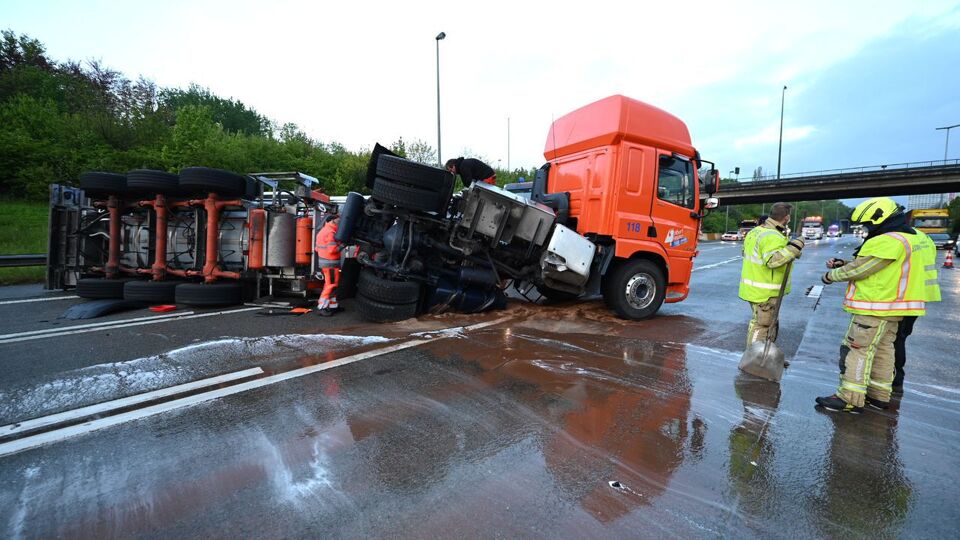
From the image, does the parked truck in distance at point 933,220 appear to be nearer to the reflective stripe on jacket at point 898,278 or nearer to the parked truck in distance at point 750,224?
the parked truck in distance at point 750,224

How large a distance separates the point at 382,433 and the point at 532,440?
874 mm

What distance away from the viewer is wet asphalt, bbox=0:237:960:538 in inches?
73.1

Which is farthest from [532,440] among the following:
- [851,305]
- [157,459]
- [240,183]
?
[240,183]

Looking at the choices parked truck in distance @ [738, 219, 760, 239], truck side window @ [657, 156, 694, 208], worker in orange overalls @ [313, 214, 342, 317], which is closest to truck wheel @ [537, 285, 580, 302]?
truck side window @ [657, 156, 694, 208]

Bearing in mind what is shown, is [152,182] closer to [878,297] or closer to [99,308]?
[99,308]

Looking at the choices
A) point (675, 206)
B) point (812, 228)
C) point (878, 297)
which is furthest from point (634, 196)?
point (812, 228)

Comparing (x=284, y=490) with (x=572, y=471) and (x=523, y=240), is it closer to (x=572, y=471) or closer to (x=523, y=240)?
(x=572, y=471)

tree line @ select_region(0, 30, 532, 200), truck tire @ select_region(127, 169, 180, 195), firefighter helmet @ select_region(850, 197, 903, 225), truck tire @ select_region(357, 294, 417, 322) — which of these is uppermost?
tree line @ select_region(0, 30, 532, 200)

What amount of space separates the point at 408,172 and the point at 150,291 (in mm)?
4045

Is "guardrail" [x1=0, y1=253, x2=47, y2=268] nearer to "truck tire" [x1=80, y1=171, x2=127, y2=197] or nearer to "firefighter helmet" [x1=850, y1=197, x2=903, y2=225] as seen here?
"truck tire" [x1=80, y1=171, x2=127, y2=197]

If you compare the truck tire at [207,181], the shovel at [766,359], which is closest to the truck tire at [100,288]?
the truck tire at [207,181]

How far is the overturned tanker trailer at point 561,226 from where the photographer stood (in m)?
5.30

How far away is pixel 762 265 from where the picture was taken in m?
3.85

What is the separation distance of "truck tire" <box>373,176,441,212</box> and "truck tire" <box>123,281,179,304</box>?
11.3 ft
